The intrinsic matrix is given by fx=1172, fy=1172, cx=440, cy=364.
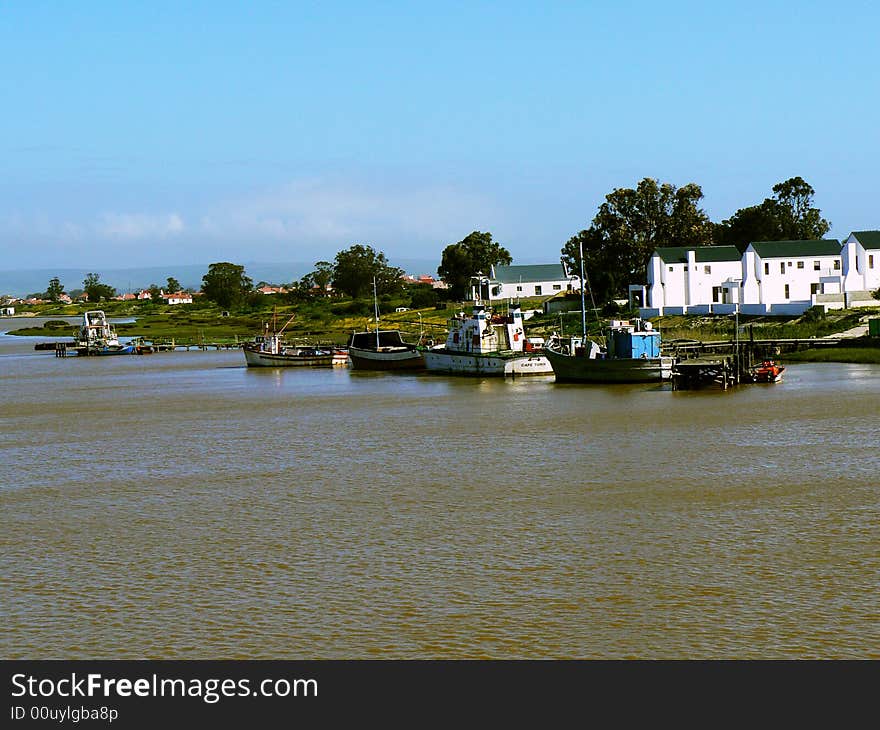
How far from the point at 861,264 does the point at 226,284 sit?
12378 centimetres

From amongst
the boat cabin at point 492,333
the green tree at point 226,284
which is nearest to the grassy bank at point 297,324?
the green tree at point 226,284

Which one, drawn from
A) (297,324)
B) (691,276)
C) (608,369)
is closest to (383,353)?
(608,369)

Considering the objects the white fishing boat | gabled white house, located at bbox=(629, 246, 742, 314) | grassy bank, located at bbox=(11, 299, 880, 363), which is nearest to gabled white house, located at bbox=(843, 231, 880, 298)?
gabled white house, located at bbox=(629, 246, 742, 314)

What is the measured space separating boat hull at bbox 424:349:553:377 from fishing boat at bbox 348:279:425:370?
4563 mm

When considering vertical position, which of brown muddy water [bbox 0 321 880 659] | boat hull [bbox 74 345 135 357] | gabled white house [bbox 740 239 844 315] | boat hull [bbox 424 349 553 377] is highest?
gabled white house [bbox 740 239 844 315]

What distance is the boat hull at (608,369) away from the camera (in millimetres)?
53344

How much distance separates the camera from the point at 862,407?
4212 cm

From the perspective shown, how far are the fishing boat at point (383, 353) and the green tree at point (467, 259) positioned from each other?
165 feet

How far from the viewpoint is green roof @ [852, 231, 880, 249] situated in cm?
8556

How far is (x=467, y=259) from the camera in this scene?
433 feet

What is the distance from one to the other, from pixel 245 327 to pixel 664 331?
67.4m

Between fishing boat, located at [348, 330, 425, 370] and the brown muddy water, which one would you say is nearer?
the brown muddy water

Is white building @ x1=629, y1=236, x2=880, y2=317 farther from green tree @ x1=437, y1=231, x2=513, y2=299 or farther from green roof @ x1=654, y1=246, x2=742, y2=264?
green tree @ x1=437, y1=231, x2=513, y2=299
